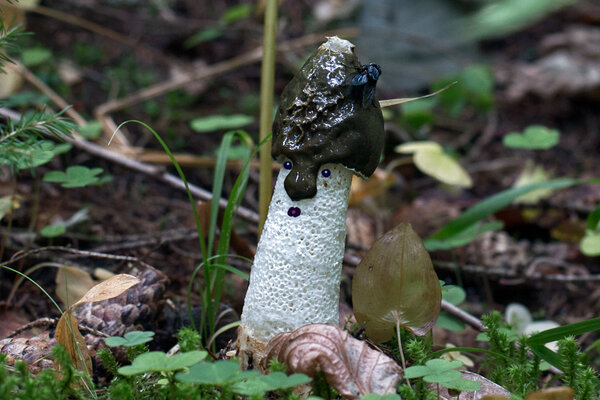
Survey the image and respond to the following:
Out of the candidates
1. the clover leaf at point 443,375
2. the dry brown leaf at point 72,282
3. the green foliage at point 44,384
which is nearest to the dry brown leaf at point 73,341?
the green foliage at point 44,384

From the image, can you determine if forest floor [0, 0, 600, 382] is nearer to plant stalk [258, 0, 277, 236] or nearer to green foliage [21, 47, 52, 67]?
green foliage [21, 47, 52, 67]

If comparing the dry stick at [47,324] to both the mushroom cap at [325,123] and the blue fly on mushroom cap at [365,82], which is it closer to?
the mushroom cap at [325,123]

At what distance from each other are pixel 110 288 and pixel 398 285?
1047 millimetres

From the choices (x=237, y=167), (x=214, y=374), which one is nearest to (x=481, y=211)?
(x=237, y=167)

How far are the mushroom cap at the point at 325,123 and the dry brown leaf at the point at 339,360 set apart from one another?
19.1 inches

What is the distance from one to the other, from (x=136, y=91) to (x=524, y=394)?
450cm

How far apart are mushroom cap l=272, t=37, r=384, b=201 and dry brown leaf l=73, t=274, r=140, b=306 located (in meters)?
0.67

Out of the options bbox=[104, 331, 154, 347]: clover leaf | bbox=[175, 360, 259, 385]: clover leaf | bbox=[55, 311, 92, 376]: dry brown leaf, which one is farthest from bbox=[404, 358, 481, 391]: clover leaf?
bbox=[55, 311, 92, 376]: dry brown leaf

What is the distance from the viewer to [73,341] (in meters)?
1.98

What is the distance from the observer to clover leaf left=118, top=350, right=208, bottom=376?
1.61 metres

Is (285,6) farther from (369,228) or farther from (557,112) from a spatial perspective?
(369,228)

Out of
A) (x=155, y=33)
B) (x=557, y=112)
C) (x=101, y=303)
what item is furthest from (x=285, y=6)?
(x=101, y=303)

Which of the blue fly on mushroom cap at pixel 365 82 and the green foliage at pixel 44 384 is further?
the blue fly on mushroom cap at pixel 365 82

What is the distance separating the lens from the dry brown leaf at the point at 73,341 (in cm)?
193
